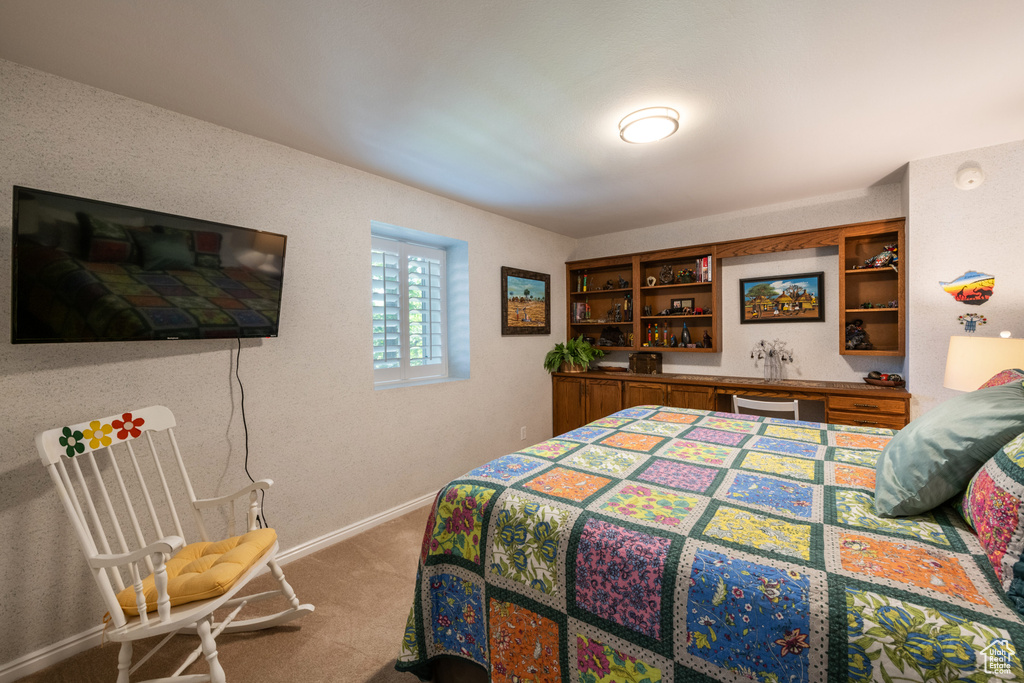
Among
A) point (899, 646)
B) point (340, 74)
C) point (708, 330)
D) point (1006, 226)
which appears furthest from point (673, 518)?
point (708, 330)

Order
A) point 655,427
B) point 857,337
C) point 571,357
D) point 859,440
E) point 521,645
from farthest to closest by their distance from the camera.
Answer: point 571,357
point 857,337
point 655,427
point 859,440
point 521,645

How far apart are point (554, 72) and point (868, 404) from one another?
10.9 ft

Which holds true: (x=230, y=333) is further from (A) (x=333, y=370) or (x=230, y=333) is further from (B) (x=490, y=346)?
(B) (x=490, y=346)

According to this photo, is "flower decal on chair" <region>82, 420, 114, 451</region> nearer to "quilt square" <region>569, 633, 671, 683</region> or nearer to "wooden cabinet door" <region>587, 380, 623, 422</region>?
"quilt square" <region>569, 633, 671, 683</region>

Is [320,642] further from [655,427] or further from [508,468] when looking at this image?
[655,427]

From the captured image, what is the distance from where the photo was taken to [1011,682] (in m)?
0.77

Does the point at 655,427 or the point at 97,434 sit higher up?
the point at 97,434

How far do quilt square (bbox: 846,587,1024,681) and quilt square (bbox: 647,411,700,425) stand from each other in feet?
5.17

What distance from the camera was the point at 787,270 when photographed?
404cm

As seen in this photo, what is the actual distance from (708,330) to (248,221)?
4.20m

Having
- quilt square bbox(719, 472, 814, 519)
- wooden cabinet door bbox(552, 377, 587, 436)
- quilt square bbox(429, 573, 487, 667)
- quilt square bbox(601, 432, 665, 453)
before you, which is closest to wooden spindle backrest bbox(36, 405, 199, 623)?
quilt square bbox(429, 573, 487, 667)

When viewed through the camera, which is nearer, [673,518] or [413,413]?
[673,518]

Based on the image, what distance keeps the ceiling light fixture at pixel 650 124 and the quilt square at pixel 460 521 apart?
2052 millimetres

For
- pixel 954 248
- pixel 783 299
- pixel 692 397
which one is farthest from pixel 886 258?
pixel 692 397
